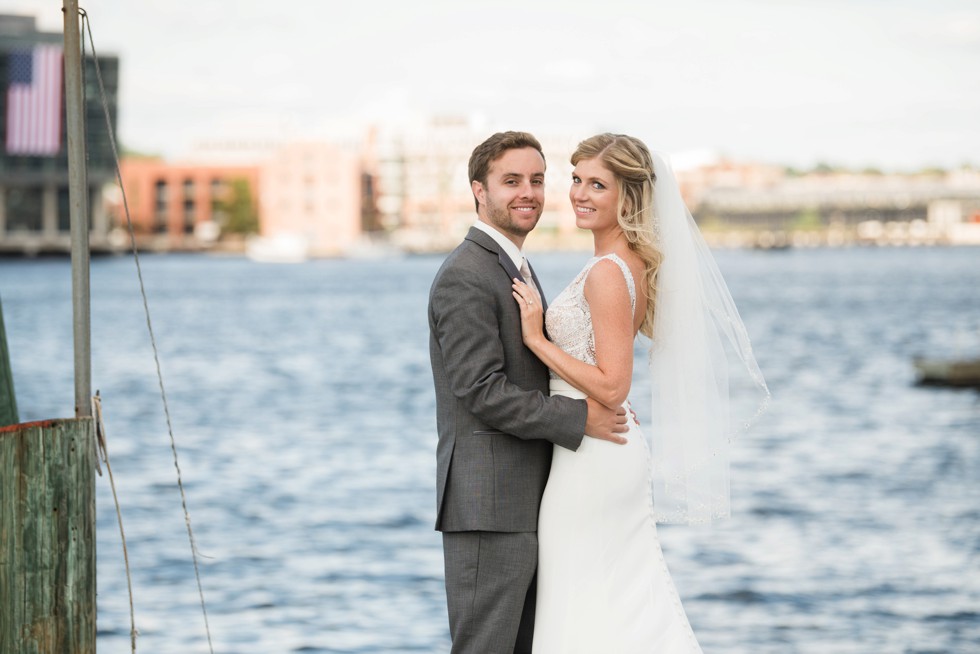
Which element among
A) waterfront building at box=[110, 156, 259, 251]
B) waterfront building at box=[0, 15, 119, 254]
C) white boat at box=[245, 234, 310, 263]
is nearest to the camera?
waterfront building at box=[0, 15, 119, 254]

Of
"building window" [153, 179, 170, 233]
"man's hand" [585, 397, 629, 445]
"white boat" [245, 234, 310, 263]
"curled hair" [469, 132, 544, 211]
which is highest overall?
"curled hair" [469, 132, 544, 211]

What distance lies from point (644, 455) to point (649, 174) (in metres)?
0.78

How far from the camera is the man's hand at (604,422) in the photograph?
3734mm

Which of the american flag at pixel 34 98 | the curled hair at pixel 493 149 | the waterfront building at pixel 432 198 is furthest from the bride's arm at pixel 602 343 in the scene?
the waterfront building at pixel 432 198

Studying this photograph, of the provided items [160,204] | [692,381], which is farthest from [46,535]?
[160,204]

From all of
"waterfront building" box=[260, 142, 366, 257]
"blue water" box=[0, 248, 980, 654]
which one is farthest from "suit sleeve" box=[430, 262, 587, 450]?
"waterfront building" box=[260, 142, 366, 257]

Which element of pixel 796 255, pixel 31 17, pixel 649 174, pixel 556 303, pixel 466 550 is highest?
pixel 31 17

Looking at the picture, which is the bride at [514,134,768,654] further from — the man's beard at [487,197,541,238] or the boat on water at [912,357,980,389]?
the boat on water at [912,357,980,389]

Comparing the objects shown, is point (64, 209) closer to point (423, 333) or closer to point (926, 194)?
point (423, 333)

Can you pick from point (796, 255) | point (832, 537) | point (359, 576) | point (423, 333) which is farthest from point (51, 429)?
point (796, 255)

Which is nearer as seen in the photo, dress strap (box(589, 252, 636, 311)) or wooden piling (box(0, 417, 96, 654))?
dress strap (box(589, 252, 636, 311))

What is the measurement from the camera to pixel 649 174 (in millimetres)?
3783

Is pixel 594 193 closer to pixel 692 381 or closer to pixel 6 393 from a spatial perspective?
pixel 692 381

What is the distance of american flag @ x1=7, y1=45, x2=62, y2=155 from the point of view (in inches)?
2894
